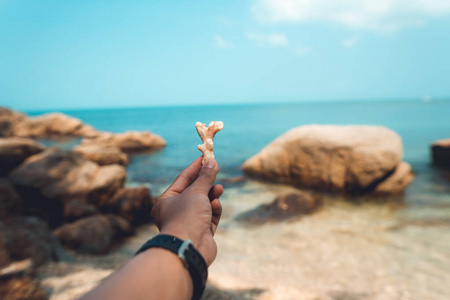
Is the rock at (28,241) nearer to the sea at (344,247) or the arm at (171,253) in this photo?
the sea at (344,247)

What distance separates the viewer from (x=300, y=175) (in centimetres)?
900

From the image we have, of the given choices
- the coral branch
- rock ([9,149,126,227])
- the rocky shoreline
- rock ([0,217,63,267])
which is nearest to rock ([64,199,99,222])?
the rocky shoreline

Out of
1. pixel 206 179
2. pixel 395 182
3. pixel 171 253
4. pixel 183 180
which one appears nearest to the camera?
pixel 171 253

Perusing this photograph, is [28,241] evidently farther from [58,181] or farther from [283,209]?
[283,209]

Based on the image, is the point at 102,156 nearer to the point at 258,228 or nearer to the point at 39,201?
the point at 39,201

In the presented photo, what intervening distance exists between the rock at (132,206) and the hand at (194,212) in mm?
5056

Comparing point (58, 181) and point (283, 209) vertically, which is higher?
point (58, 181)

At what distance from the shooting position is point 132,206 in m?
6.66

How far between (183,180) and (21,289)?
6.28 ft

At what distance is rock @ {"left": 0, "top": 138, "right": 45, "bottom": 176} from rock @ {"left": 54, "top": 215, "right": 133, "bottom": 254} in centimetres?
402

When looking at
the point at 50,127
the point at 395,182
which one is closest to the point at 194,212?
the point at 395,182

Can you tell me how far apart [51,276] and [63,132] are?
3133cm

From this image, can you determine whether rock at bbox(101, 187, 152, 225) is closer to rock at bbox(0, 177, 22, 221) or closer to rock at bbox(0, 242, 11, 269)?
rock at bbox(0, 177, 22, 221)

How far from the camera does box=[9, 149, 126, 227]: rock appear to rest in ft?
22.7
